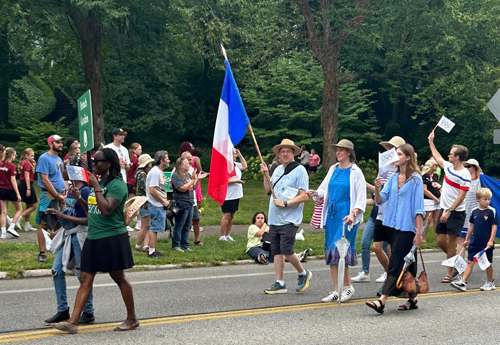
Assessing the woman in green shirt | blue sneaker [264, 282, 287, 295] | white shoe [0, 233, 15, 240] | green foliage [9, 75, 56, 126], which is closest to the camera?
the woman in green shirt

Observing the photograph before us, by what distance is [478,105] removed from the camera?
1201 inches

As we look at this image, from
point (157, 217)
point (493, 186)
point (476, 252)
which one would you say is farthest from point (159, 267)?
point (493, 186)

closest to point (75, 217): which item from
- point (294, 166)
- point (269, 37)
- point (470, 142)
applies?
point (294, 166)

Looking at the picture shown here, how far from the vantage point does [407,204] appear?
819 centimetres

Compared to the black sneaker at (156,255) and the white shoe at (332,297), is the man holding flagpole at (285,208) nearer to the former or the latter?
the white shoe at (332,297)

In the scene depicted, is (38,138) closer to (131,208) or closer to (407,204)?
(131,208)

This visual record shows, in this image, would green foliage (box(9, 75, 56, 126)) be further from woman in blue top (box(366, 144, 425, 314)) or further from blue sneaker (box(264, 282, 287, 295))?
woman in blue top (box(366, 144, 425, 314))

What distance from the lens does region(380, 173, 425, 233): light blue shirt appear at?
26.7 feet

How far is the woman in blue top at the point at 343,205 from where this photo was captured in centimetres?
850

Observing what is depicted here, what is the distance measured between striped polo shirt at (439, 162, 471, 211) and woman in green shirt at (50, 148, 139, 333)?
5570 mm

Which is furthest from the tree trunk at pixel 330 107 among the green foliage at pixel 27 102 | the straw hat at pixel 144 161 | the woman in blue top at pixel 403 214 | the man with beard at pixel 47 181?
the woman in blue top at pixel 403 214

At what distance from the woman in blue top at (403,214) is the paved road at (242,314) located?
441 millimetres

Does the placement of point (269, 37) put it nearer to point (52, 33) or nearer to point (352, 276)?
point (52, 33)

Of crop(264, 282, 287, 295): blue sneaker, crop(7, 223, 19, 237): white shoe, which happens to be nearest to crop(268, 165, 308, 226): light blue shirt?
crop(264, 282, 287, 295): blue sneaker
